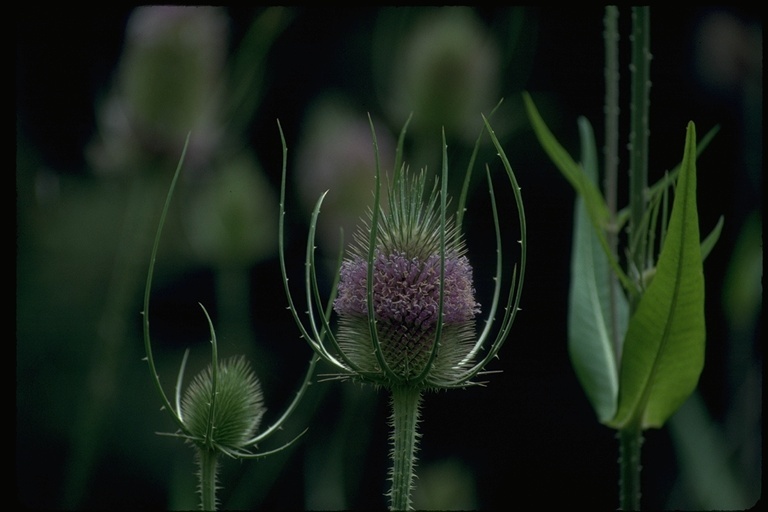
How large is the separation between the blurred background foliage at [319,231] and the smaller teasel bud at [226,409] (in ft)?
1.18

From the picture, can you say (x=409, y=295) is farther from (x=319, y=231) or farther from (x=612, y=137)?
(x=319, y=231)

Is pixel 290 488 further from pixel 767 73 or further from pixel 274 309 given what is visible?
pixel 767 73

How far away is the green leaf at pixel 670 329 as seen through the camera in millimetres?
791

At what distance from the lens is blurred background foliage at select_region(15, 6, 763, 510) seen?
1685mm

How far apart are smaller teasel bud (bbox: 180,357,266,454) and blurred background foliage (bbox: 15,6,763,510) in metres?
0.36

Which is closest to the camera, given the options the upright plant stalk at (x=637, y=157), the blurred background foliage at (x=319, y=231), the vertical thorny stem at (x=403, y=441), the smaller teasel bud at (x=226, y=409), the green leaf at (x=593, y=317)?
the vertical thorny stem at (x=403, y=441)

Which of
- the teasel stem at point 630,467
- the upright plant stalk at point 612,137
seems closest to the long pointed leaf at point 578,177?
the upright plant stalk at point 612,137

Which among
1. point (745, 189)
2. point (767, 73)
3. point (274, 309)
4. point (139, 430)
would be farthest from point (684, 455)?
point (139, 430)

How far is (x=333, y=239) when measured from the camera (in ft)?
5.76

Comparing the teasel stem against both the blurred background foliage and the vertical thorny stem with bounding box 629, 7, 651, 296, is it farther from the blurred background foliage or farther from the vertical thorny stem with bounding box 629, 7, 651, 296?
the blurred background foliage

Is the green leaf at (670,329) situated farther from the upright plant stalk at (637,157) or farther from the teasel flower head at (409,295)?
the teasel flower head at (409,295)

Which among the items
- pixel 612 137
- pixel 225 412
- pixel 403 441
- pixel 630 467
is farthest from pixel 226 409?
pixel 612 137

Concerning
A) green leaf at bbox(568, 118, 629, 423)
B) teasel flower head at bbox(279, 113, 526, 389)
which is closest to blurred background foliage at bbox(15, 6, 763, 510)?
green leaf at bbox(568, 118, 629, 423)

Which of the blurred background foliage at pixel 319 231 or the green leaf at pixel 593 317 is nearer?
the green leaf at pixel 593 317
